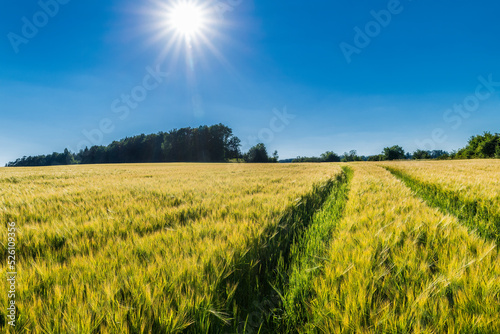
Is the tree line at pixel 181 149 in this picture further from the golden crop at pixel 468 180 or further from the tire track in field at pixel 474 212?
the tire track in field at pixel 474 212

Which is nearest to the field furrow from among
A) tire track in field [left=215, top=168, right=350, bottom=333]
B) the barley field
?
the barley field

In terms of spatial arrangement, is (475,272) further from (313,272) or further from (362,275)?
(313,272)

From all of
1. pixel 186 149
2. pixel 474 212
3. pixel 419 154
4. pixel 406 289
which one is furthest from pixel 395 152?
pixel 406 289

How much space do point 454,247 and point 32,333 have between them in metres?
3.29

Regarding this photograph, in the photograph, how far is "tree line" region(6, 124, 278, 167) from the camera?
79.2 meters

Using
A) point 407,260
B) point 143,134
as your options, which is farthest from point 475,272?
point 143,134

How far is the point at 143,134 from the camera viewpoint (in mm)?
92812

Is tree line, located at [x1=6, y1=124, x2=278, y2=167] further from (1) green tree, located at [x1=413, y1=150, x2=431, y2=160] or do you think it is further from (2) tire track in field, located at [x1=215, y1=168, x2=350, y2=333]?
(1) green tree, located at [x1=413, y1=150, x2=431, y2=160]

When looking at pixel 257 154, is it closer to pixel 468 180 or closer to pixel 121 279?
pixel 468 180
